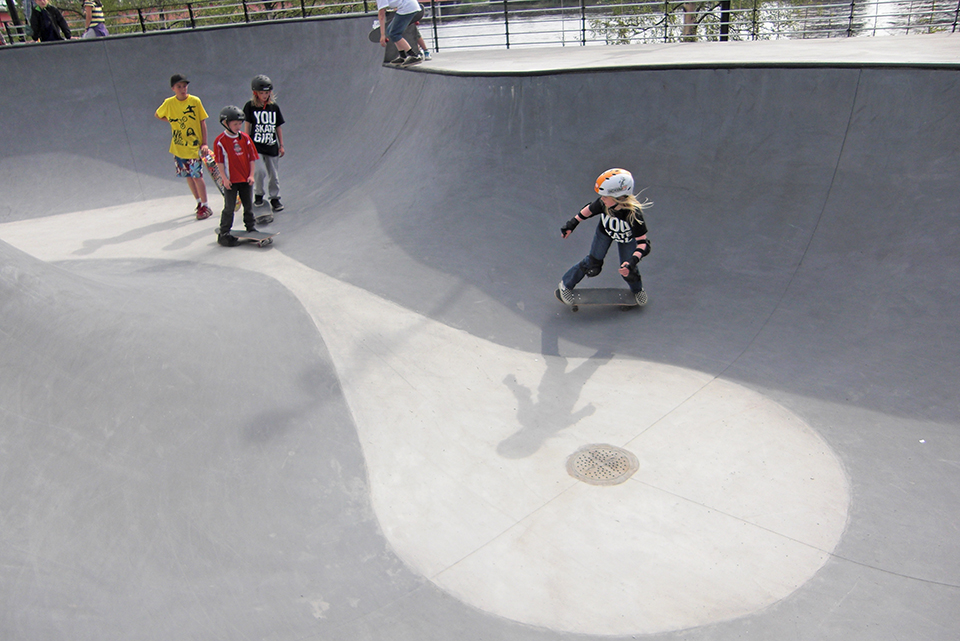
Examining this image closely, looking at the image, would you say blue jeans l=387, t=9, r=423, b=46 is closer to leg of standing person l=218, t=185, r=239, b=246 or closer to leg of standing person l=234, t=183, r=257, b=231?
leg of standing person l=234, t=183, r=257, b=231

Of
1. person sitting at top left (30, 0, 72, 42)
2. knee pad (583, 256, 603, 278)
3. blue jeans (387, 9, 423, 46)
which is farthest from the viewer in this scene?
person sitting at top left (30, 0, 72, 42)

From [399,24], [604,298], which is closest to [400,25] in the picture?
[399,24]

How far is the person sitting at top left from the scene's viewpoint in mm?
11500

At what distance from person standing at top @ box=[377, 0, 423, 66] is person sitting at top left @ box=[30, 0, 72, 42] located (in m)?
6.69

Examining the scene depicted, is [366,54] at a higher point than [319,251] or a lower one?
higher

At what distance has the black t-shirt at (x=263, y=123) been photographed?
309 inches

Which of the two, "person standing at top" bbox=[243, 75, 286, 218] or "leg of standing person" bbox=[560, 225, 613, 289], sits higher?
"person standing at top" bbox=[243, 75, 286, 218]

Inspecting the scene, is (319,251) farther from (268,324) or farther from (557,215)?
(557,215)

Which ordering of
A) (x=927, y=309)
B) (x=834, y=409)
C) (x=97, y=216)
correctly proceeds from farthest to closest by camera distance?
(x=97, y=216) → (x=927, y=309) → (x=834, y=409)

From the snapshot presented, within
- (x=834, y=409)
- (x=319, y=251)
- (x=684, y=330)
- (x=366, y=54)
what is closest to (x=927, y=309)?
(x=834, y=409)

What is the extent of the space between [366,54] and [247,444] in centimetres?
904

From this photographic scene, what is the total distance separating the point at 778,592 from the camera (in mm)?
3057

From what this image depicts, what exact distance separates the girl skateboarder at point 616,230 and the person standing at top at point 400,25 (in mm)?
5390

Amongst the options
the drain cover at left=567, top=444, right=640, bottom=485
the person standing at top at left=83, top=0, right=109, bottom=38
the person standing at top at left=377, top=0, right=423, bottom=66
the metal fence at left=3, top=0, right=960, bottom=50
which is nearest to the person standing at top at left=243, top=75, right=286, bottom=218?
the person standing at top at left=377, top=0, right=423, bottom=66
